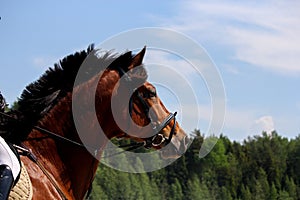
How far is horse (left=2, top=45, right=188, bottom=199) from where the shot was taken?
10.1 metres

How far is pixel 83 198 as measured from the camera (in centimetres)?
1076

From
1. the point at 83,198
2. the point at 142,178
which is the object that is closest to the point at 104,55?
the point at 83,198

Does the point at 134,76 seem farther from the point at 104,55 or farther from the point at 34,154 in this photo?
the point at 34,154

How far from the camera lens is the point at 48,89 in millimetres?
10500

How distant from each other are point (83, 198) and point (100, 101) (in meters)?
1.42

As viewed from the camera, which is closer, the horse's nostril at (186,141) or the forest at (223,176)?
the horse's nostril at (186,141)

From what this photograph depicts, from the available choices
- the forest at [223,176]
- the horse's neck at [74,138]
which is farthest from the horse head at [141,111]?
the forest at [223,176]

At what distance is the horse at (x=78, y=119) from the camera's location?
399 inches

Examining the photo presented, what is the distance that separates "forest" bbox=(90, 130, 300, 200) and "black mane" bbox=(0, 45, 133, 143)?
236ft

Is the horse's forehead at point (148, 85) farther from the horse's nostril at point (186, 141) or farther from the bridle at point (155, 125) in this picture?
the horse's nostril at point (186, 141)

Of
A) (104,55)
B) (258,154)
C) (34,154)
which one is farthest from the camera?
(258,154)

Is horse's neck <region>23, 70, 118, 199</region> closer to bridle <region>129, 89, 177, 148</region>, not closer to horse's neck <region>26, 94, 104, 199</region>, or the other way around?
horse's neck <region>26, 94, 104, 199</region>

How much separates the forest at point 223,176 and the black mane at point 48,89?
71.8 m

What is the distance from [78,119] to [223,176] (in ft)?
360
